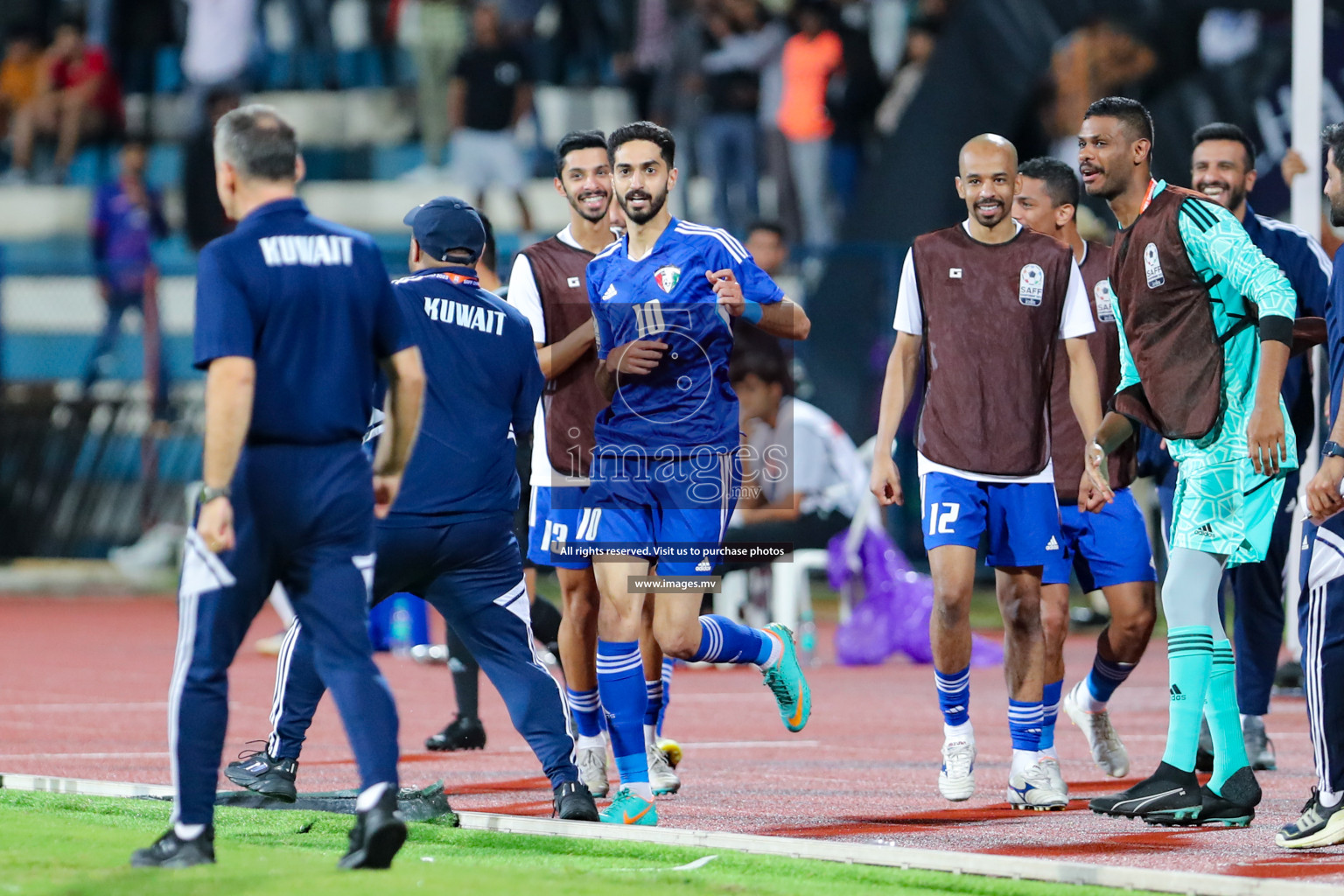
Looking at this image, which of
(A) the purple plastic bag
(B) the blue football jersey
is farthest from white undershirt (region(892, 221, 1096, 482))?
(A) the purple plastic bag

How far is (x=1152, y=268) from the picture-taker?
734 centimetres

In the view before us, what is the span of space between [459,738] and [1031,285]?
12.2 feet

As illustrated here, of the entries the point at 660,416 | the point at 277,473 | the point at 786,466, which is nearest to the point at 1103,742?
the point at 660,416

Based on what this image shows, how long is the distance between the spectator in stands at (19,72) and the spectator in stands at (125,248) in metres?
1.75

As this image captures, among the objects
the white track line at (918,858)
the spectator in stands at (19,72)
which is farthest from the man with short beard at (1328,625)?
the spectator in stands at (19,72)

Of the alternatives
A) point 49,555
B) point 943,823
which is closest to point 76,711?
point 943,823

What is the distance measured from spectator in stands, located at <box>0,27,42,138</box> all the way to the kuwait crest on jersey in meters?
19.9

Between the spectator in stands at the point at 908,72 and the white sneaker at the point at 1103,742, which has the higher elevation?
the spectator in stands at the point at 908,72

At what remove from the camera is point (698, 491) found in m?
7.41

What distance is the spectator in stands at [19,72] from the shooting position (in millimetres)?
25391

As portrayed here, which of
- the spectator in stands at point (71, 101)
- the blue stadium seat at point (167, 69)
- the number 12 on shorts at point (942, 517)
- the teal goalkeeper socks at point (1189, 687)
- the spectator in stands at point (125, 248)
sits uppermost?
the blue stadium seat at point (167, 69)

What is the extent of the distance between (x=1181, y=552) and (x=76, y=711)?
262 inches

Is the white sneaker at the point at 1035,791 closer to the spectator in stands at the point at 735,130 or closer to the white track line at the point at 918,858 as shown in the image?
the white track line at the point at 918,858

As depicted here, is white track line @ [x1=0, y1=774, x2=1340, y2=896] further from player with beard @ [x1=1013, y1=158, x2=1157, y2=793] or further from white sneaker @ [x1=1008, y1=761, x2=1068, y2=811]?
player with beard @ [x1=1013, y1=158, x2=1157, y2=793]
